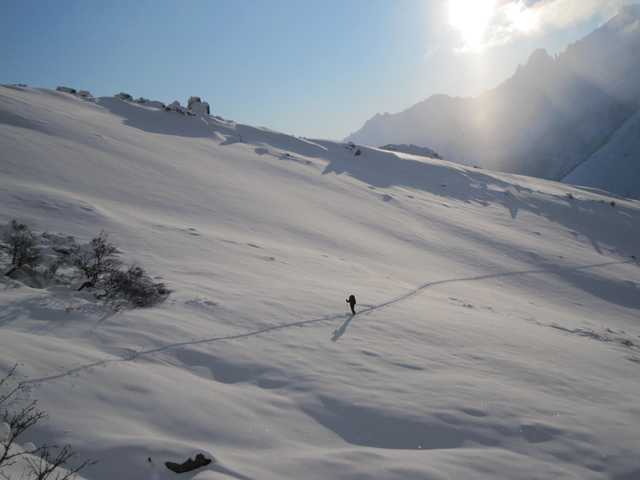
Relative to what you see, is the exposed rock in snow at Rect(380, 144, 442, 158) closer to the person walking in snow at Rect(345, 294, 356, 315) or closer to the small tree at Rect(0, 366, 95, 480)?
the person walking in snow at Rect(345, 294, 356, 315)

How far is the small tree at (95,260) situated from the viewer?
9.59 m

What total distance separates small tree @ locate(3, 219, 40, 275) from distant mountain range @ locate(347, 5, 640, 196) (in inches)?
5006

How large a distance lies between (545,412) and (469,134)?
161 meters

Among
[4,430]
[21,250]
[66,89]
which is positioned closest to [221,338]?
[4,430]

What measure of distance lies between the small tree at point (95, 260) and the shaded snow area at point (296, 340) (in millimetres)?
643

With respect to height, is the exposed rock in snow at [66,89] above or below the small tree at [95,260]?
above

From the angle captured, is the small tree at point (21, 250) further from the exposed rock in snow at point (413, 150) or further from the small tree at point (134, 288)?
the exposed rock in snow at point (413, 150)

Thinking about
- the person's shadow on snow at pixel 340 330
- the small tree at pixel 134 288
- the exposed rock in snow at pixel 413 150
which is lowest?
the small tree at pixel 134 288

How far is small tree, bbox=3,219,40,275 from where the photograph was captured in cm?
960

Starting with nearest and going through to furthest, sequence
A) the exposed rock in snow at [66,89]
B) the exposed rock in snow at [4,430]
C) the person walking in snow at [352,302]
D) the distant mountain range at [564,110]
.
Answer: the exposed rock in snow at [4,430]
the person walking in snow at [352,302]
the exposed rock in snow at [66,89]
the distant mountain range at [564,110]

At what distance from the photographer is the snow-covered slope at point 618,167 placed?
102438mm

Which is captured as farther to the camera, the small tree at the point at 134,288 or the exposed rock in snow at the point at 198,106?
the exposed rock in snow at the point at 198,106

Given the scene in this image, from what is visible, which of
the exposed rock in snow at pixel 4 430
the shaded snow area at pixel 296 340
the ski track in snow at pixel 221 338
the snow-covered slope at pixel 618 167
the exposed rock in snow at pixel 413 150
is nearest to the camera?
the exposed rock in snow at pixel 4 430

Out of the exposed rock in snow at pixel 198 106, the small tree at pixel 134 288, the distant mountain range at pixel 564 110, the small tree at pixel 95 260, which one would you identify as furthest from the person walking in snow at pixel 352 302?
the distant mountain range at pixel 564 110
